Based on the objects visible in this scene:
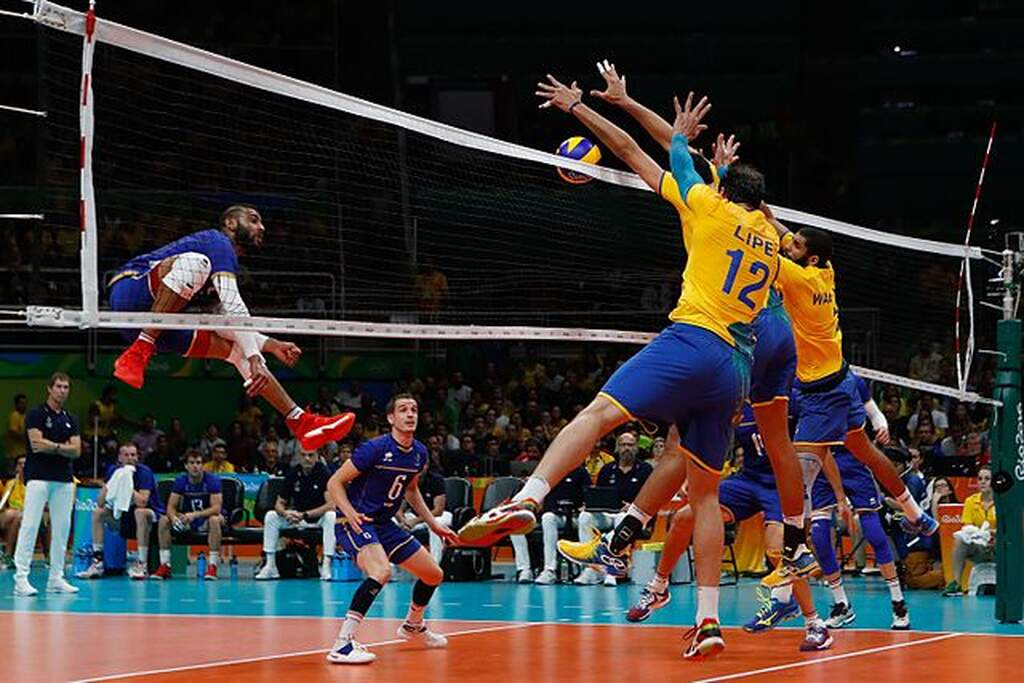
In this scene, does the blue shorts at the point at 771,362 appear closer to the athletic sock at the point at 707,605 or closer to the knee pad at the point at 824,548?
the athletic sock at the point at 707,605

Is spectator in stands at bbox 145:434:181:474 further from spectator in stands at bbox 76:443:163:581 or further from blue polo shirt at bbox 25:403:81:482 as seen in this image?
blue polo shirt at bbox 25:403:81:482

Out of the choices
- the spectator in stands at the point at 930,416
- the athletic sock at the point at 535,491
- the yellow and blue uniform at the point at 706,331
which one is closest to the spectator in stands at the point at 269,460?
the spectator in stands at the point at 930,416

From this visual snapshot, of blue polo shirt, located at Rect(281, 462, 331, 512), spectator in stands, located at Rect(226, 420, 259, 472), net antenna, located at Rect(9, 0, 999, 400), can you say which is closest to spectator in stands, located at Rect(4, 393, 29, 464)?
spectator in stands, located at Rect(226, 420, 259, 472)

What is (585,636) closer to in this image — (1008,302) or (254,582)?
(1008,302)

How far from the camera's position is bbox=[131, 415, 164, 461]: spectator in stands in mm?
25219

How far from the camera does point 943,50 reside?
106 feet

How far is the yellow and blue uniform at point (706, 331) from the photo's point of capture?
920 cm

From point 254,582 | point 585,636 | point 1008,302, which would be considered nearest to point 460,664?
point 585,636

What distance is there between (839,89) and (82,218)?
991 inches

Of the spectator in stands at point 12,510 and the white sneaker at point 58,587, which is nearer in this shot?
the white sneaker at point 58,587

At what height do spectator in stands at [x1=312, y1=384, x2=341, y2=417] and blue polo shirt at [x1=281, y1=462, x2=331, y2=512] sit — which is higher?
spectator in stands at [x1=312, y1=384, x2=341, y2=417]

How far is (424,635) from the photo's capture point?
12.5 metres

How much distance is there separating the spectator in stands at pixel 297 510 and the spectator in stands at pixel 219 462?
2.36m

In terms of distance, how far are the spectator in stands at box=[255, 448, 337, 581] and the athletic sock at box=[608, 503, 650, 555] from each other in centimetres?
1045
